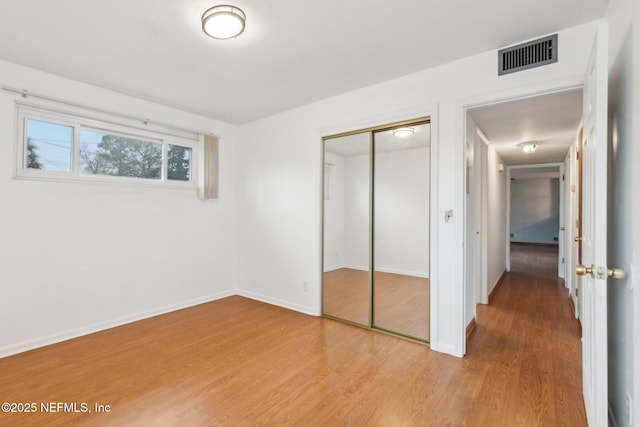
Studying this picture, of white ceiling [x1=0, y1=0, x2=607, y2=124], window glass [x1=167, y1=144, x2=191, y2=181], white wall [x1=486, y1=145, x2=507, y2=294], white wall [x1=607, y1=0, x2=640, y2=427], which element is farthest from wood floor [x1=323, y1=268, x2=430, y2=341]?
window glass [x1=167, y1=144, x2=191, y2=181]

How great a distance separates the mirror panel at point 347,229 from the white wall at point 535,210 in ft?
34.1

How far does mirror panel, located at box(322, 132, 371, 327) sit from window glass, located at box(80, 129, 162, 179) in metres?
2.15

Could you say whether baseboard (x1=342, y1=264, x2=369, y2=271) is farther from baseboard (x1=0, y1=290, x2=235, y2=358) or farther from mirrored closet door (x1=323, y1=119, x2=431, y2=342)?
baseboard (x1=0, y1=290, x2=235, y2=358)

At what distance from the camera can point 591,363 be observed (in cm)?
165

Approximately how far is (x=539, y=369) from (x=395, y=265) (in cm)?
144

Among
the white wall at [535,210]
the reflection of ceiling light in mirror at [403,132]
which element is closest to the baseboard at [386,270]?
the reflection of ceiling light in mirror at [403,132]

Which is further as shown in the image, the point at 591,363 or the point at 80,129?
the point at 80,129

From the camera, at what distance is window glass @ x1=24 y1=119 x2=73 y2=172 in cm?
288

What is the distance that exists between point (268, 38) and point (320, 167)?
5.25 feet

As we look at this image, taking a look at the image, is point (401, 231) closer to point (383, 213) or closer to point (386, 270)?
point (383, 213)

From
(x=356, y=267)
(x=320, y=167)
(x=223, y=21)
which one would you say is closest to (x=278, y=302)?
(x=356, y=267)

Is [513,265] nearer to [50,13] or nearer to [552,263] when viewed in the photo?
[552,263]

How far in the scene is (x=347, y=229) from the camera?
141 inches

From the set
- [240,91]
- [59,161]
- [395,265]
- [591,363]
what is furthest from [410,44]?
[59,161]
